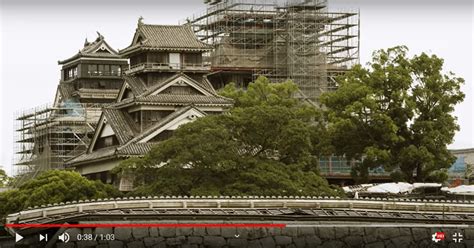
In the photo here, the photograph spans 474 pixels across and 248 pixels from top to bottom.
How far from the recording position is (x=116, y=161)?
241 feet

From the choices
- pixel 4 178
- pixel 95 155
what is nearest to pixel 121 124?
pixel 95 155

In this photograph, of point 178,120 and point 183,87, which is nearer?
point 178,120

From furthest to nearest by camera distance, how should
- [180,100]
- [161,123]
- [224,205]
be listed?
[180,100] → [161,123] → [224,205]

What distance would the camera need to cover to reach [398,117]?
73.0 meters

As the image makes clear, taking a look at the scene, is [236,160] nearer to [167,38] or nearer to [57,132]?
[167,38]

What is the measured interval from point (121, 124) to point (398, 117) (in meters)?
15.7

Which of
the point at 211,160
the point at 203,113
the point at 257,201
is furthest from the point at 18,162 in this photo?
the point at 257,201

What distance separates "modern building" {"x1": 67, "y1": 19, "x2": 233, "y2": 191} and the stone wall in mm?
32332

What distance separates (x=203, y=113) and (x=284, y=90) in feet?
27.0

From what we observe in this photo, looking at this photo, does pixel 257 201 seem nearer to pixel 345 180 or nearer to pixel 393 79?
pixel 393 79

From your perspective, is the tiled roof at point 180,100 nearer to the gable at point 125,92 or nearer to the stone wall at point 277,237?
the gable at point 125,92

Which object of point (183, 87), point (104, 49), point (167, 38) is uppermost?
point (104, 49)

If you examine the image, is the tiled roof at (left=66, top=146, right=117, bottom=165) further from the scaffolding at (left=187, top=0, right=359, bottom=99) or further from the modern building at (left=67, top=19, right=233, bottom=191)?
the scaffolding at (left=187, top=0, right=359, bottom=99)

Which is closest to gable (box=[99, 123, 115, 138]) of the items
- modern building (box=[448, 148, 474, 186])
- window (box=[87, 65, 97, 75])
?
modern building (box=[448, 148, 474, 186])
